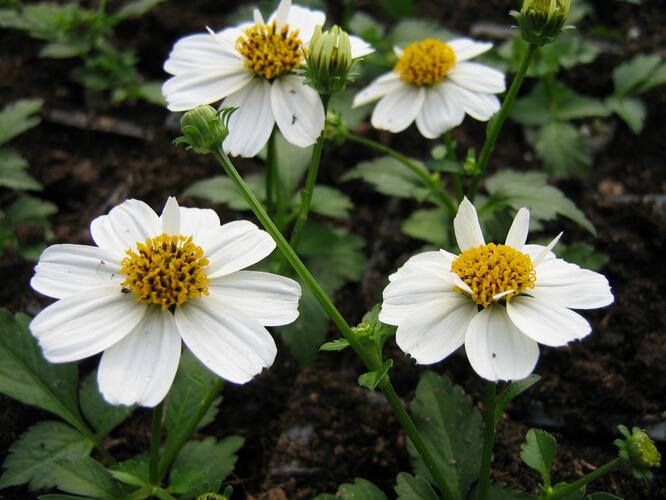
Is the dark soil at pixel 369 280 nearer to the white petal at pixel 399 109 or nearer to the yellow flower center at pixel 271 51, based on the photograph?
the white petal at pixel 399 109

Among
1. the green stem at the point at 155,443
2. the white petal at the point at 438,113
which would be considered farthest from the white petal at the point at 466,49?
the green stem at the point at 155,443

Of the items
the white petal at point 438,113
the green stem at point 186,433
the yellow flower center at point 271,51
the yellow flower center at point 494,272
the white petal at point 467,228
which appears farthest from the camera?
the white petal at point 438,113

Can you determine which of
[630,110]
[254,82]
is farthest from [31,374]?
[630,110]

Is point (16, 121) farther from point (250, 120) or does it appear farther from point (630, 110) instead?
point (630, 110)

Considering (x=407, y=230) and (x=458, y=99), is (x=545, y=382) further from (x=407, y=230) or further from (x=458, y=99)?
(x=458, y=99)

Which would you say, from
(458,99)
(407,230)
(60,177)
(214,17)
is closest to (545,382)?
(407,230)

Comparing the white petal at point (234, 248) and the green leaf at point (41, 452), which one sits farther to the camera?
the green leaf at point (41, 452)
